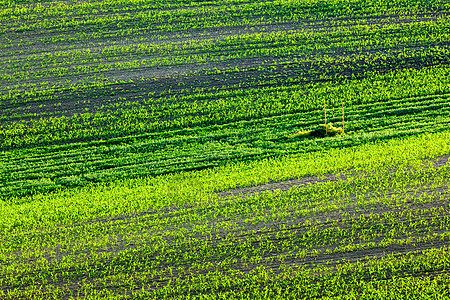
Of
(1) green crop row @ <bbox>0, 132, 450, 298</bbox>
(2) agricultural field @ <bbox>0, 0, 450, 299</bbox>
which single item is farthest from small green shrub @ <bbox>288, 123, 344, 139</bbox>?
(1) green crop row @ <bbox>0, 132, 450, 298</bbox>

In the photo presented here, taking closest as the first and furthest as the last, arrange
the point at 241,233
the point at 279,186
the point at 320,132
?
the point at 241,233
the point at 279,186
the point at 320,132

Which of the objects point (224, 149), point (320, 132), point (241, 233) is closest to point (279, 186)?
point (241, 233)

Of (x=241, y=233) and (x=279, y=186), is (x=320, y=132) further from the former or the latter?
(x=241, y=233)

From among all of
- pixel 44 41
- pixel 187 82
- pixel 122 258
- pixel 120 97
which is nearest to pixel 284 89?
pixel 187 82

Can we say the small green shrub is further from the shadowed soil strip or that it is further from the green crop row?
the shadowed soil strip

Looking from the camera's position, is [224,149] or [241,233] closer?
[241,233]

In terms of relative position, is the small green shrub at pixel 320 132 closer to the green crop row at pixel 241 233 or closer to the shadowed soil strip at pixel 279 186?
the green crop row at pixel 241 233

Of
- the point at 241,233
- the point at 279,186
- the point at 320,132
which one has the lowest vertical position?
the point at 241,233

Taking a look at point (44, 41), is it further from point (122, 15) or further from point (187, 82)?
point (187, 82)
